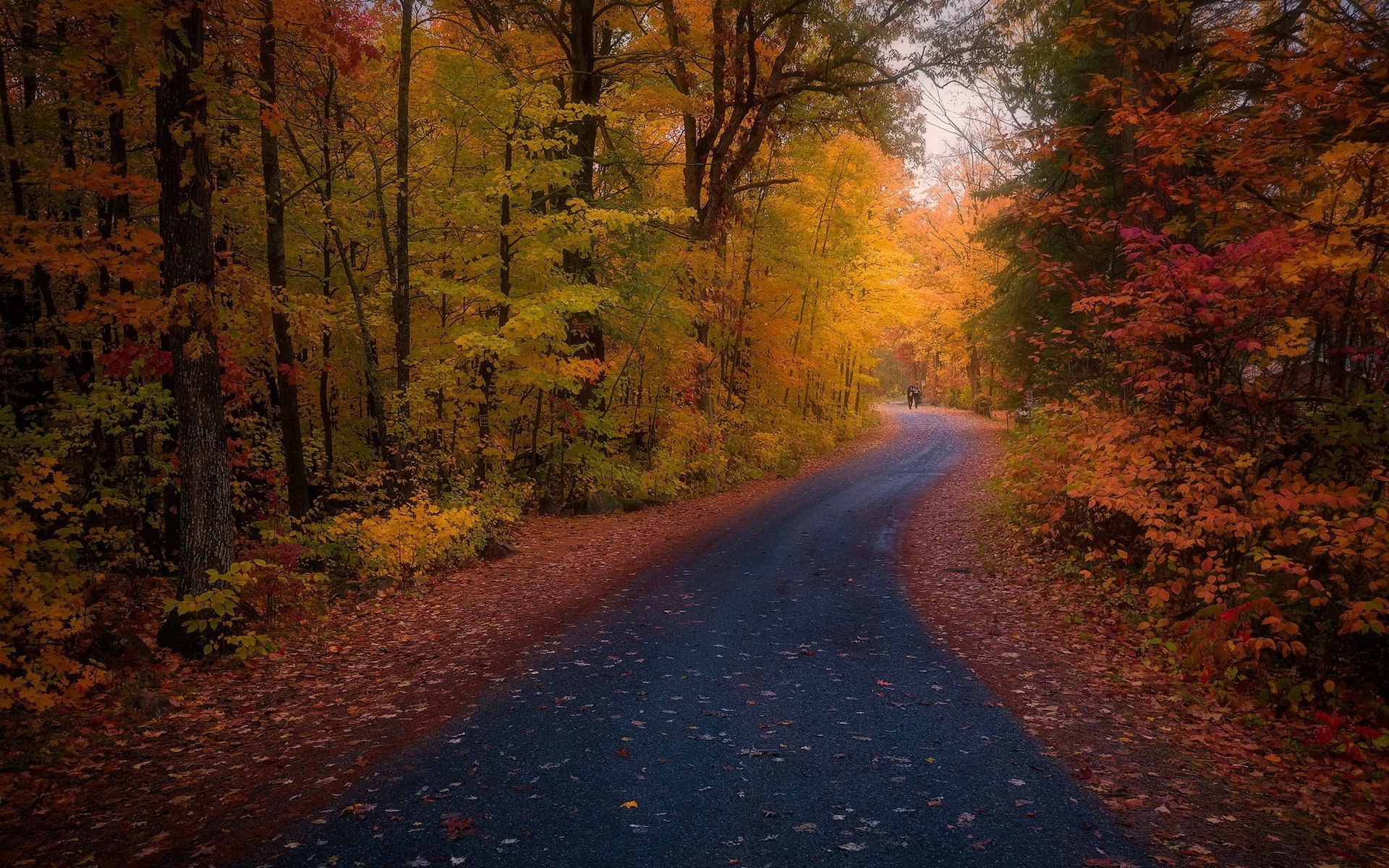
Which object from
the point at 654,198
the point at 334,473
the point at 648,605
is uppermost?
the point at 654,198

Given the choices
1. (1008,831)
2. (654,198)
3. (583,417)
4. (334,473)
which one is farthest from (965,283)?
(1008,831)

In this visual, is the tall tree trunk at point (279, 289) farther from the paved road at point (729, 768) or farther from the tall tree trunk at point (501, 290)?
the paved road at point (729, 768)

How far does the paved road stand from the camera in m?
4.10

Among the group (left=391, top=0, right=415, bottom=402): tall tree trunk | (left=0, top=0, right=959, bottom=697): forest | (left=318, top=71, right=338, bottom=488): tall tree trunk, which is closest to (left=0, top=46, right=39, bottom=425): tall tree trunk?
(left=0, top=0, right=959, bottom=697): forest

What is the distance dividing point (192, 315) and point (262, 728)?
→ 4268mm

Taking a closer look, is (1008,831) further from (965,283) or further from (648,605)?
(965,283)

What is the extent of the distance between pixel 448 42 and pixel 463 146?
262 centimetres

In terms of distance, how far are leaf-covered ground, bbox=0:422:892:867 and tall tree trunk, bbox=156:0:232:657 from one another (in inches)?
43.1

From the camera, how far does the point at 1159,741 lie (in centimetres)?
532

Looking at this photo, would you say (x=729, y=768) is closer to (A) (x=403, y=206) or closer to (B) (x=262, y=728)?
(B) (x=262, y=728)

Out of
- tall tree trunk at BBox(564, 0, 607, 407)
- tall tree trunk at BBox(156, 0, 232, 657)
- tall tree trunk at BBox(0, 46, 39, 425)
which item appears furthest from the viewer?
tall tree trunk at BBox(564, 0, 607, 407)

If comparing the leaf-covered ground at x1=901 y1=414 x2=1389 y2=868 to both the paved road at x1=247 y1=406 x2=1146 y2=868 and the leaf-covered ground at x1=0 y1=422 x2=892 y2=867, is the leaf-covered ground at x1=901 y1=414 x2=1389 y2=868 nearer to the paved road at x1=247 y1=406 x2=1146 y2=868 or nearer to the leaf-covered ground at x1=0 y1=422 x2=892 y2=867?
the paved road at x1=247 y1=406 x2=1146 y2=868

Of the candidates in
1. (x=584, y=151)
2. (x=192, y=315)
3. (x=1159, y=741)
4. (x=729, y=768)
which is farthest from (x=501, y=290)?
(x=1159, y=741)

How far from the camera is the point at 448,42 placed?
15344 mm
